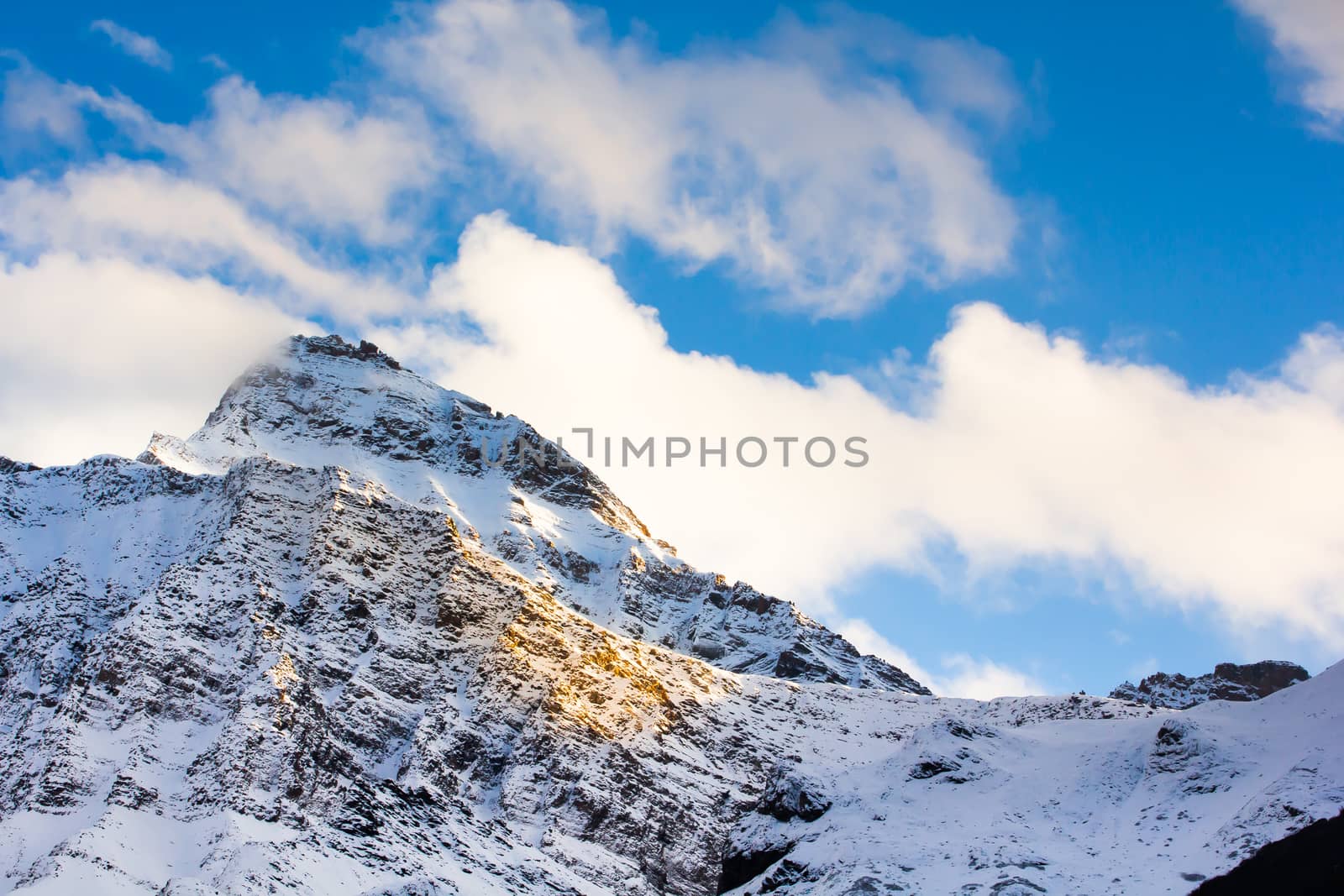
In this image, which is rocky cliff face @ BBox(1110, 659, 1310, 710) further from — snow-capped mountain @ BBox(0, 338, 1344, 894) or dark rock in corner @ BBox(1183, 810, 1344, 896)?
dark rock in corner @ BBox(1183, 810, 1344, 896)

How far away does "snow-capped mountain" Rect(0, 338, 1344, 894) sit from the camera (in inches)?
4011

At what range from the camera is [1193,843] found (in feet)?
306

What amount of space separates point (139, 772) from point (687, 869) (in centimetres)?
5219

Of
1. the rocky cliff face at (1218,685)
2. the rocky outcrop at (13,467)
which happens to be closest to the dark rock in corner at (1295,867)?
the rocky cliff face at (1218,685)

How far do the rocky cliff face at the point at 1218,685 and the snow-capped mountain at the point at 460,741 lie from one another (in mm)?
31632

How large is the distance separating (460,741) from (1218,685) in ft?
378

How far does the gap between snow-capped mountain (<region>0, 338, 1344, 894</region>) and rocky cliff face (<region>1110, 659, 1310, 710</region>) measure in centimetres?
3163

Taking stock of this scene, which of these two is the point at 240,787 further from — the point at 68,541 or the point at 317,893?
the point at 68,541

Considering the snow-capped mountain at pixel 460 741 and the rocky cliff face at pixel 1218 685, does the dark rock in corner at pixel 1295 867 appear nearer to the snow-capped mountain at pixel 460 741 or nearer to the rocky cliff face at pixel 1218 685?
the snow-capped mountain at pixel 460 741

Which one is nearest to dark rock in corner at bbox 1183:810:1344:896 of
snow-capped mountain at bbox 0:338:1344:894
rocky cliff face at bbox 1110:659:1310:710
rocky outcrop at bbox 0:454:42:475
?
snow-capped mountain at bbox 0:338:1344:894

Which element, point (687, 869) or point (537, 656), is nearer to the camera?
point (687, 869)

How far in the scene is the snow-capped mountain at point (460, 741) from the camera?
102 m

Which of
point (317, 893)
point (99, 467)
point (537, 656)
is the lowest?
point (317, 893)

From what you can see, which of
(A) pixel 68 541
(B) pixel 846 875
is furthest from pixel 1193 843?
(A) pixel 68 541
